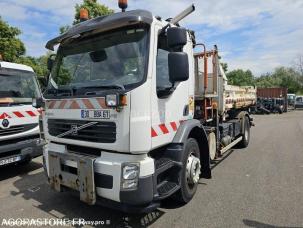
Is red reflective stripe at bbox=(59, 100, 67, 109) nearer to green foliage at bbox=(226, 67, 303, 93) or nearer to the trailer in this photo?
the trailer

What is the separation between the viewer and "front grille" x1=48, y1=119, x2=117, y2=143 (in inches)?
132

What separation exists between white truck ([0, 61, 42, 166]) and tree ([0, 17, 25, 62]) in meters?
11.4

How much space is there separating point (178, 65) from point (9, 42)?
1628cm

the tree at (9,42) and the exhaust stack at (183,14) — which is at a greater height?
the tree at (9,42)

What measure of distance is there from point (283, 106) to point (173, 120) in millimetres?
28446

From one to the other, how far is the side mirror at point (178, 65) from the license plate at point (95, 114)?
91cm

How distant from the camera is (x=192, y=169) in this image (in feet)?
14.1

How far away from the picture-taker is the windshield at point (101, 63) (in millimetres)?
3416

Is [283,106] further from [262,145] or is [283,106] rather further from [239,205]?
[239,205]

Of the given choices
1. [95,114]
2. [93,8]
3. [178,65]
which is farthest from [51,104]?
[93,8]

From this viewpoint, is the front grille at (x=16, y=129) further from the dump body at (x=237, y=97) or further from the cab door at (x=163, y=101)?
the dump body at (x=237, y=97)

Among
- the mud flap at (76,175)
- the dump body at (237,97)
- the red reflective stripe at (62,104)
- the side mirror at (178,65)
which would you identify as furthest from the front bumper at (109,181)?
the dump body at (237,97)

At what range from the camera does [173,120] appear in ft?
12.9

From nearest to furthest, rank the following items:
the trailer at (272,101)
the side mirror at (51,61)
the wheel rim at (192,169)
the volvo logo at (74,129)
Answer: the volvo logo at (74,129) → the wheel rim at (192,169) → the side mirror at (51,61) → the trailer at (272,101)
